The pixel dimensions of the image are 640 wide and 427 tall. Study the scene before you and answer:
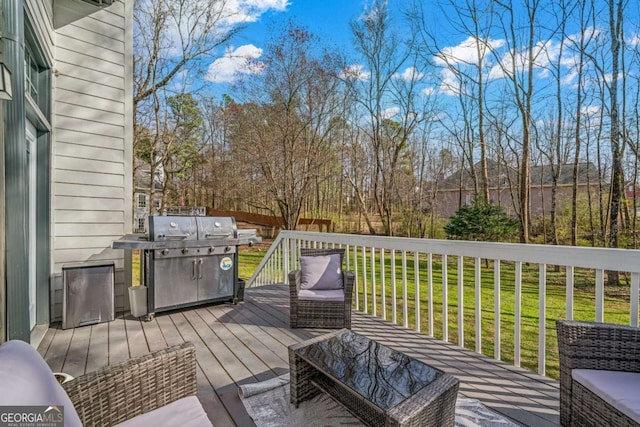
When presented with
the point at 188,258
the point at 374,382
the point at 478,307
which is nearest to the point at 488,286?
the point at 478,307

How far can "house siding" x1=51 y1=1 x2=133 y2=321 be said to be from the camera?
11.9 feet

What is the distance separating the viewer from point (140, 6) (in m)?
9.23

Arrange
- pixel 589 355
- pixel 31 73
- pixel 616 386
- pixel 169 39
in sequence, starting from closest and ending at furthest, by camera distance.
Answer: pixel 616 386 → pixel 589 355 → pixel 31 73 → pixel 169 39

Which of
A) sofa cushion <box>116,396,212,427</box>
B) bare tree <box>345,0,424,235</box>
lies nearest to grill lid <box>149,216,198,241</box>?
sofa cushion <box>116,396,212,427</box>

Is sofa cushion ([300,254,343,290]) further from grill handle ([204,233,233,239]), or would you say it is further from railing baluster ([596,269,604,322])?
railing baluster ([596,269,604,322])

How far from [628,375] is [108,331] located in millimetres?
4202

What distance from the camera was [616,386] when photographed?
4.93ft

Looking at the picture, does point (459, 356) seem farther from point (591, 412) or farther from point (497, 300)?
point (591, 412)

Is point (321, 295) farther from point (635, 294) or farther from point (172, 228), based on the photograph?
point (635, 294)

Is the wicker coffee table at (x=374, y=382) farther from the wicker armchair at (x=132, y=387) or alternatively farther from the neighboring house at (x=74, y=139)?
the neighboring house at (x=74, y=139)

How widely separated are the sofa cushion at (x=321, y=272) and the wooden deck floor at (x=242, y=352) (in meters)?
0.50

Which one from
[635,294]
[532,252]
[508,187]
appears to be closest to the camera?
[635,294]

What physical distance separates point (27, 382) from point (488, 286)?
9095 millimetres

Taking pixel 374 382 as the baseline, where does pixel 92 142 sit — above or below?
above
